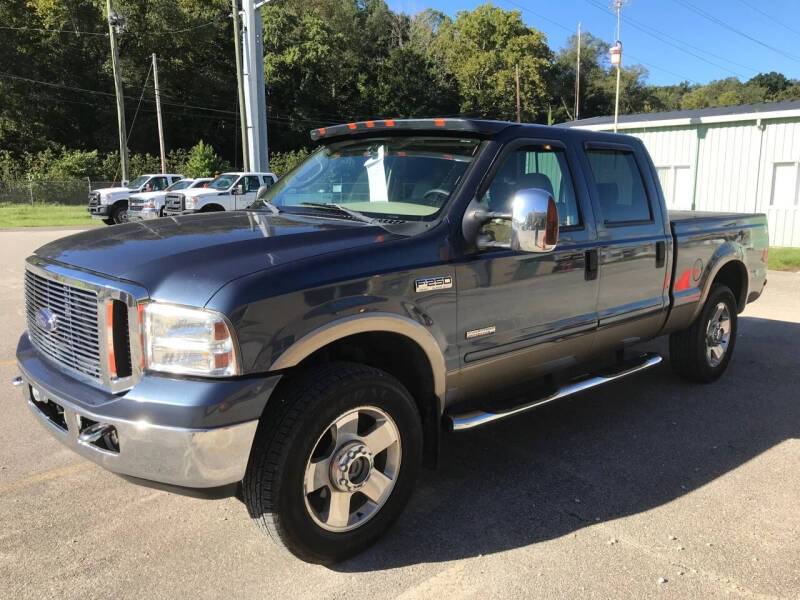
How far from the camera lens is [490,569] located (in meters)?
2.93

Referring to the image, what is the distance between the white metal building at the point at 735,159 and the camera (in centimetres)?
1656

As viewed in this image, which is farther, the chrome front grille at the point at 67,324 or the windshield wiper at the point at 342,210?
the windshield wiper at the point at 342,210

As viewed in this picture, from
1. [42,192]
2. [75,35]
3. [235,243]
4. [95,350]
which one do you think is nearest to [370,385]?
[235,243]

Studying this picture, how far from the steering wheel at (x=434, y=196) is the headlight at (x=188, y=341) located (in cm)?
142

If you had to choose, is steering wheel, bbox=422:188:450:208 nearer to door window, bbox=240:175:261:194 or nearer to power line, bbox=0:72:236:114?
door window, bbox=240:175:261:194

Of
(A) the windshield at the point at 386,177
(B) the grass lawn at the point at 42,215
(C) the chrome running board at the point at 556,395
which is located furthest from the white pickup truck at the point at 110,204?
(C) the chrome running board at the point at 556,395

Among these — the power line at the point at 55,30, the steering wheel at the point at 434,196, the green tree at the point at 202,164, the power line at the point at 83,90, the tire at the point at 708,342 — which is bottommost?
the tire at the point at 708,342

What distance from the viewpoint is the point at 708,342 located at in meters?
5.58

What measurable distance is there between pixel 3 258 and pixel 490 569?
44.7 feet

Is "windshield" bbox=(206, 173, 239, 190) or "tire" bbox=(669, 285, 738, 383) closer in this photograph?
"tire" bbox=(669, 285, 738, 383)

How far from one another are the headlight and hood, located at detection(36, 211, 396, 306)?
2.3 inches

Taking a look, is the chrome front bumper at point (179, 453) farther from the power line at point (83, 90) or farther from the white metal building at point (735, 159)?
the power line at point (83, 90)

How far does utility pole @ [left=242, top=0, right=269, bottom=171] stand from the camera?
20.2 meters

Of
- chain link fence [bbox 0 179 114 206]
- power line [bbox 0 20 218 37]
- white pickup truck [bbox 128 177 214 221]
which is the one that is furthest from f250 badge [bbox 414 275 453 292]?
power line [bbox 0 20 218 37]
